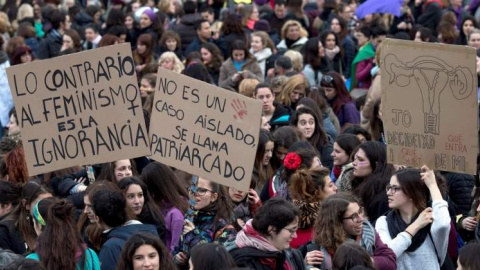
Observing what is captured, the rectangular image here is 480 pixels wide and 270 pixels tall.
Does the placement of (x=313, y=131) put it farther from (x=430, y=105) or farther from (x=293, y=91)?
(x=430, y=105)

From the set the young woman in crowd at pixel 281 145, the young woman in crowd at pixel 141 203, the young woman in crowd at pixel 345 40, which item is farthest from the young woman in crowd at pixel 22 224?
the young woman in crowd at pixel 345 40

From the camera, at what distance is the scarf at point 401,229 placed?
810 cm

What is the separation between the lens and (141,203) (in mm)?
8938

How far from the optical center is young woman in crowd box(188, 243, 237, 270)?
667 centimetres

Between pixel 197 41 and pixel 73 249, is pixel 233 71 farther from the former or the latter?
pixel 73 249

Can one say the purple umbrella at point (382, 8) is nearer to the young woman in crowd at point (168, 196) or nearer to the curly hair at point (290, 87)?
the curly hair at point (290, 87)

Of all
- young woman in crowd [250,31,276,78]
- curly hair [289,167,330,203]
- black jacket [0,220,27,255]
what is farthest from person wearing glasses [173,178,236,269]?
young woman in crowd [250,31,276,78]

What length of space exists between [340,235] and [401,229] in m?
0.73

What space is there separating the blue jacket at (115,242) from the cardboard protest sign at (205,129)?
0.75 metres

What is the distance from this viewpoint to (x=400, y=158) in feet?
29.8

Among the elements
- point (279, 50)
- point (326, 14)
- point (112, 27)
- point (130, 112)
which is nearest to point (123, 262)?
point (130, 112)

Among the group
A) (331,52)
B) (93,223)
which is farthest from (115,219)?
(331,52)

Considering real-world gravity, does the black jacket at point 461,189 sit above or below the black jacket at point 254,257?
below

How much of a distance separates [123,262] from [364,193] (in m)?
2.60
